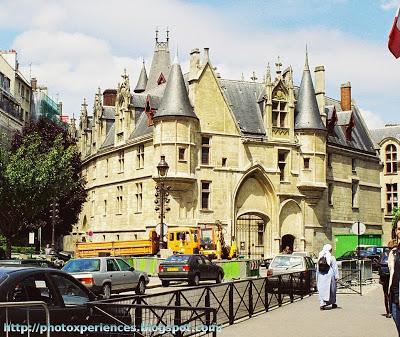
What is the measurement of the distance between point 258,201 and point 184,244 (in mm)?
9981

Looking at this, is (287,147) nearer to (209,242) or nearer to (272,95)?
(272,95)

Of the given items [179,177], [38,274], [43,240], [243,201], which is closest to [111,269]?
[38,274]

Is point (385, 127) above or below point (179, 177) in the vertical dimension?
above

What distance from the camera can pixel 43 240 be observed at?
59406mm

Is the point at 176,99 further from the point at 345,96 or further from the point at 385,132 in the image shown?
the point at 385,132

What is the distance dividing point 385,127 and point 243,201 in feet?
96.3

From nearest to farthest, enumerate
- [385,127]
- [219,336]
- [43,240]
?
1. [219,336]
2. [43,240]
3. [385,127]

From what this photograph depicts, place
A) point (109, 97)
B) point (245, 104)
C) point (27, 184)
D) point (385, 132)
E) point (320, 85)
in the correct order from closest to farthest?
1. point (27, 184)
2. point (245, 104)
3. point (320, 85)
4. point (109, 97)
5. point (385, 132)

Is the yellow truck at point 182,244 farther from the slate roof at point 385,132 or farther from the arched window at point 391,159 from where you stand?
the slate roof at point 385,132

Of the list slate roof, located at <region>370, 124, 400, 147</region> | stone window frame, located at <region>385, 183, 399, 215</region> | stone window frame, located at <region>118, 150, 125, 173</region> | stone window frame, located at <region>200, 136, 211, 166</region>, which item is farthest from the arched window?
stone window frame, located at <region>118, 150, 125, 173</region>

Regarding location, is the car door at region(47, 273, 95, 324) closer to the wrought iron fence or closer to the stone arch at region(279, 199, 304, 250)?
the wrought iron fence

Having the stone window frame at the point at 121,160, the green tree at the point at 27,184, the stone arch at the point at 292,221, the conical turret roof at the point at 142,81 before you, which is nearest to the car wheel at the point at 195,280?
the green tree at the point at 27,184

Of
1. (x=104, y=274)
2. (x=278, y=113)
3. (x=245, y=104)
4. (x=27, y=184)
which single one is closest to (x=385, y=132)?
(x=278, y=113)

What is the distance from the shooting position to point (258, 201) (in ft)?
149
